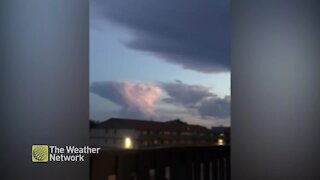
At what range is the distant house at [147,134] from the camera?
133 inches

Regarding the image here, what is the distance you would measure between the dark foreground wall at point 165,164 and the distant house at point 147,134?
0.19 feet

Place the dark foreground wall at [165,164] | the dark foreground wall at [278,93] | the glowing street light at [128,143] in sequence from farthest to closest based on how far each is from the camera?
1. the glowing street light at [128,143]
2. the dark foreground wall at [165,164]
3. the dark foreground wall at [278,93]

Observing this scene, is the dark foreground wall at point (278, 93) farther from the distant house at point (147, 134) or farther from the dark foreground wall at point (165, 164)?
the distant house at point (147, 134)

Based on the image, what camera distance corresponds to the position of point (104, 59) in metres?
3.57

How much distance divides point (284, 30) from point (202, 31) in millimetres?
1053

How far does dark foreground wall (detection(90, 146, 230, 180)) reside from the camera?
3303 mm

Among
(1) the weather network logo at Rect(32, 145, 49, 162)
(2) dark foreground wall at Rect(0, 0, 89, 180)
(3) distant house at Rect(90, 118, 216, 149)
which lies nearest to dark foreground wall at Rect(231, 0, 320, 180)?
(3) distant house at Rect(90, 118, 216, 149)

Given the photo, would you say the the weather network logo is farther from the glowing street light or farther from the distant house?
the glowing street light

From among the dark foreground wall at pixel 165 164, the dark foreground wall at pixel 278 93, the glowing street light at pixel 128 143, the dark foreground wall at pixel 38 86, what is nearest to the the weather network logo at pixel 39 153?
the dark foreground wall at pixel 38 86

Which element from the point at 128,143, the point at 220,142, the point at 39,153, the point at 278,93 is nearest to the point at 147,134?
the point at 128,143

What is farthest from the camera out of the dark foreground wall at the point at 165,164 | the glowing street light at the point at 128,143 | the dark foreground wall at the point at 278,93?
the glowing street light at the point at 128,143

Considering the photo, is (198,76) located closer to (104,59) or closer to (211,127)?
(211,127)

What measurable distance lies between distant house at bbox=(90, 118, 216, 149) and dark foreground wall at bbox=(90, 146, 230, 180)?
0.06 metres

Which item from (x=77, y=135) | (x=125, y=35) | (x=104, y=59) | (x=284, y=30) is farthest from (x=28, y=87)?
(x=284, y=30)
